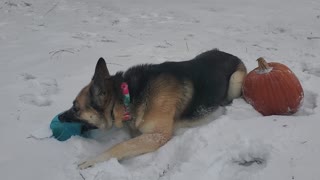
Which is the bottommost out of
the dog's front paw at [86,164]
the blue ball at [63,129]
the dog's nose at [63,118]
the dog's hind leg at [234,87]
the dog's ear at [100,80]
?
the dog's front paw at [86,164]

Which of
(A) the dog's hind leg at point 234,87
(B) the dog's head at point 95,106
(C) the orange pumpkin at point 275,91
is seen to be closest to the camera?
(B) the dog's head at point 95,106

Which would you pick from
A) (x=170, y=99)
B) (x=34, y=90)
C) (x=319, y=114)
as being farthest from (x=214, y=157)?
(x=34, y=90)

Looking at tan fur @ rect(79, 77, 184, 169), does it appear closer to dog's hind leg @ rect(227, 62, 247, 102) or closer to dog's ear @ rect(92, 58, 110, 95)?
dog's ear @ rect(92, 58, 110, 95)

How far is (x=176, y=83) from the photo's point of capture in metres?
4.59

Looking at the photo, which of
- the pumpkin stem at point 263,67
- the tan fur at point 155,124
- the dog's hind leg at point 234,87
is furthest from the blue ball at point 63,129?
the pumpkin stem at point 263,67

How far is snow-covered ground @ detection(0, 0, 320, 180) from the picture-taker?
364 cm

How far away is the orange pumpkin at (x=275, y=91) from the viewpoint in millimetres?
4543

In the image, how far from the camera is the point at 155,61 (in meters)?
6.32

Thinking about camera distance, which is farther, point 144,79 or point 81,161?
point 144,79

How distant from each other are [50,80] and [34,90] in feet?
1.20

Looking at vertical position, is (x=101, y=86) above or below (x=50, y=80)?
above

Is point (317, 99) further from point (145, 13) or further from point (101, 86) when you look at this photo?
point (145, 13)

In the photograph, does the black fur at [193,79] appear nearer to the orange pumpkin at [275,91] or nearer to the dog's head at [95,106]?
the dog's head at [95,106]

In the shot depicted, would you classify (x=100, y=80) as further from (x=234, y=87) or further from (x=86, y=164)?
(x=234, y=87)
